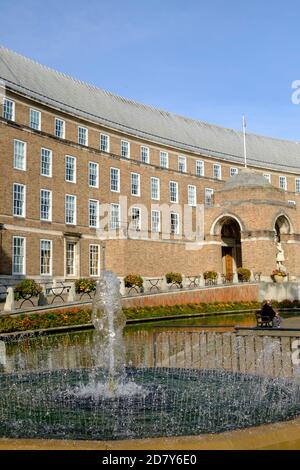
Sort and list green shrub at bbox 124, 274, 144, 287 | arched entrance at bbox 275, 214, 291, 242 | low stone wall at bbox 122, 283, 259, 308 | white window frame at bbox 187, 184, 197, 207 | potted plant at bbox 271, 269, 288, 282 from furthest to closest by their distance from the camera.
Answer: white window frame at bbox 187, 184, 197, 207
arched entrance at bbox 275, 214, 291, 242
potted plant at bbox 271, 269, 288, 282
green shrub at bbox 124, 274, 144, 287
low stone wall at bbox 122, 283, 259, 308

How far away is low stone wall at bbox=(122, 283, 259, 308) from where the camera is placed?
33281mm

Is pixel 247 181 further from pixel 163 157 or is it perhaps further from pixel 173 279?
pixel 173 279

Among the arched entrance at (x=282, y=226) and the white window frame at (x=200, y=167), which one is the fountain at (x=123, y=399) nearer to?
the arched entrance at (x=282, y=226)

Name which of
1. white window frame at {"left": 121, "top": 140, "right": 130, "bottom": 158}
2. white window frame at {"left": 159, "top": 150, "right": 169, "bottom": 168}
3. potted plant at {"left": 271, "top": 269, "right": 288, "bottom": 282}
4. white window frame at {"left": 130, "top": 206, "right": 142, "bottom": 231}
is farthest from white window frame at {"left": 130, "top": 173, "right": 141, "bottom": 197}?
potted plant at {"left": 271, "top": 269, "right": 288, "bottom": 282}

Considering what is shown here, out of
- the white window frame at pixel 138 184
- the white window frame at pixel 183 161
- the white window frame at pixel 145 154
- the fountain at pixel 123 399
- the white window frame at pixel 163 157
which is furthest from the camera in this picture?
the white window frame at pixel 183 161

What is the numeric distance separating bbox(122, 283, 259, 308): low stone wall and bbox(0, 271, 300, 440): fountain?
19937 millimetres

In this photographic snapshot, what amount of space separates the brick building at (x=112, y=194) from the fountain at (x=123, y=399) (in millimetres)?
25991

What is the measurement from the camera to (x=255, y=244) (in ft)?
160

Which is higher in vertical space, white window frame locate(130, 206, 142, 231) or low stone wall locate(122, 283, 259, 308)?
white window frame locate(130, 206, 142, 231)

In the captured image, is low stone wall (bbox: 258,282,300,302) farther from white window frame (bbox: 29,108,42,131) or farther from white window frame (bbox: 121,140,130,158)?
→ white window frame (bbox: 29,108,42,131)

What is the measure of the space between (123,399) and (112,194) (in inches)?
1597

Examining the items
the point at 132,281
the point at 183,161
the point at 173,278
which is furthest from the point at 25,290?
the point at 183,161

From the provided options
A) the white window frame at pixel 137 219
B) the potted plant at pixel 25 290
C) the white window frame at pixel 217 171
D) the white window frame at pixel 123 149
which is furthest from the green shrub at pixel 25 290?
the white window frame at pixel 217 171

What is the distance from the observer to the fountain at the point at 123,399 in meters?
7.18
